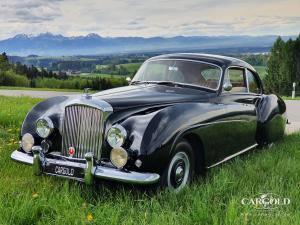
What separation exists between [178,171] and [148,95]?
1.15 meters

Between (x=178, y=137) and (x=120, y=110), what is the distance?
0.72 meters

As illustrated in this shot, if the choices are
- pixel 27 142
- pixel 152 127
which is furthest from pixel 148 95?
pixel 27 142

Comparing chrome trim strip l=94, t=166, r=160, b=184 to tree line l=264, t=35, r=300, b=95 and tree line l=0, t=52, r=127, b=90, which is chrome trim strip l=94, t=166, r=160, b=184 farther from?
tree line l=264, t=35, r=300, b=95

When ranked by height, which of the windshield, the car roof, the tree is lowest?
the tree

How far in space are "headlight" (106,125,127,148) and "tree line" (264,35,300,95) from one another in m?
56.3

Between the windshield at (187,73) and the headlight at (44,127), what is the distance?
1887mm

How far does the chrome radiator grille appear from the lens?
460 centimetres

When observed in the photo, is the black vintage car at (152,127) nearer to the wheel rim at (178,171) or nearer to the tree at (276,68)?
the wheel rim at (178,171)

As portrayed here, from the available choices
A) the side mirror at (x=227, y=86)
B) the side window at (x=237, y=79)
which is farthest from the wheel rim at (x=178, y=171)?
the side window at (x=237, y=79)

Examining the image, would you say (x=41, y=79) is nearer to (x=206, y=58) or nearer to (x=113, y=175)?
(x=206, y=58)

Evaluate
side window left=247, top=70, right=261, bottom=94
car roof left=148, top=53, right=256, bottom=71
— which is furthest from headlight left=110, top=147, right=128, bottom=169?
side window left=247, top=70, right=261, bottom=94

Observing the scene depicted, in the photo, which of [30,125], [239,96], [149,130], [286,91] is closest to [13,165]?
[30,125]

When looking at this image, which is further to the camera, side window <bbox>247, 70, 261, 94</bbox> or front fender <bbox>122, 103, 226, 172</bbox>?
side window <bbox>247, 70, 261, 94</bbox>

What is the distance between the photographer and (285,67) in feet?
193
